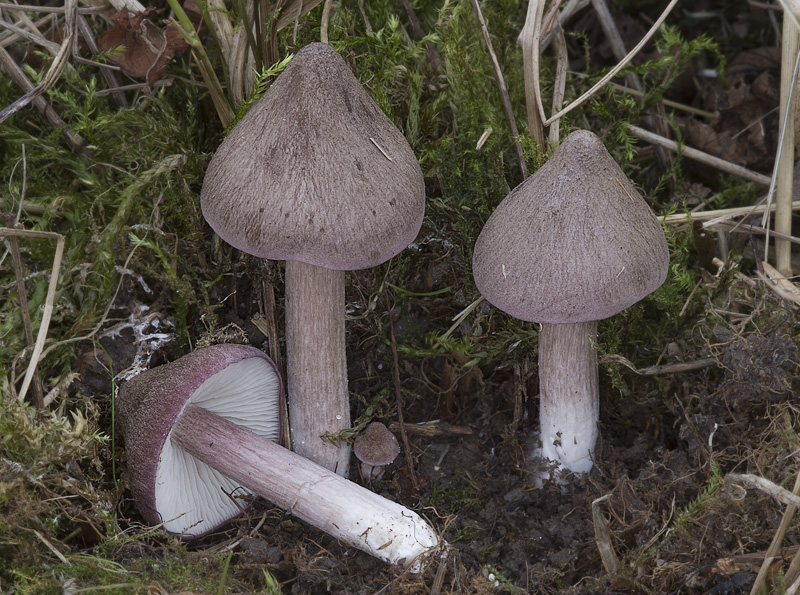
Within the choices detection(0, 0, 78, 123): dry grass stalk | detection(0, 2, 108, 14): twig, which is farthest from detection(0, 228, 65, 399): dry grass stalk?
detection(0, 2, 108, 14): twig

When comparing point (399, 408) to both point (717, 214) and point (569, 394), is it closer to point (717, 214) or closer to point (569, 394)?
point (569, 394)

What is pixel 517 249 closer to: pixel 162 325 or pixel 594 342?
pixel 594 342

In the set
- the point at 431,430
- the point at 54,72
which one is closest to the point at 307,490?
the point at 431,430

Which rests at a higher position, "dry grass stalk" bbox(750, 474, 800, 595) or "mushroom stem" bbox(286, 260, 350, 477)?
"mushroom stem" bbox(286, 260, 350, 477)

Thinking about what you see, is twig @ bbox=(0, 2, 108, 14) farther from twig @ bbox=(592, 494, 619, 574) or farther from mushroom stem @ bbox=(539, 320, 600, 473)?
twig @ bbox=(592, 494, 619, 574)

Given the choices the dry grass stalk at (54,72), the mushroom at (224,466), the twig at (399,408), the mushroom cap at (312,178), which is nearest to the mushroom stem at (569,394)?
the twig at (399,408)

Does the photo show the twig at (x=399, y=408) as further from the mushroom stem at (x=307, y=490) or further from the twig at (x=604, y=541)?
the twig at (x=604, y=541)
